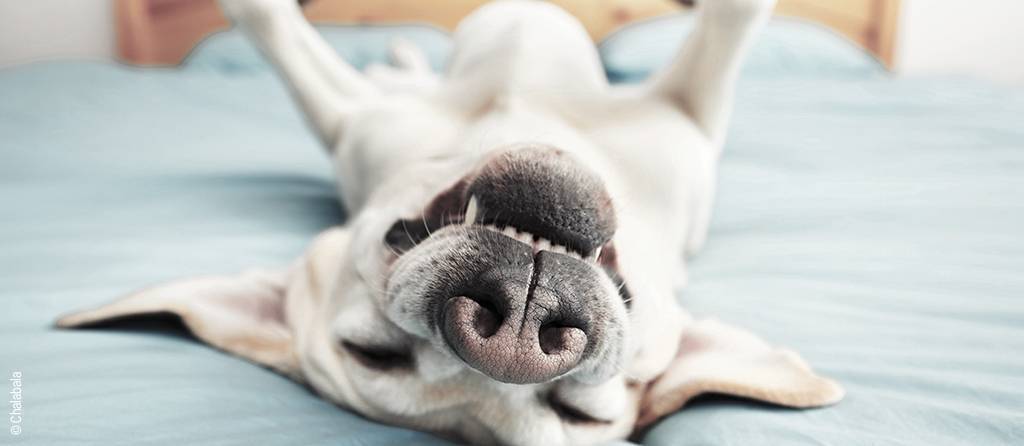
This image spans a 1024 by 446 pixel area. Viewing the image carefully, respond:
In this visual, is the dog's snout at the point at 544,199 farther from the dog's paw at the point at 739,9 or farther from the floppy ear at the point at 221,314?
the dog's paw at the point at 739,9

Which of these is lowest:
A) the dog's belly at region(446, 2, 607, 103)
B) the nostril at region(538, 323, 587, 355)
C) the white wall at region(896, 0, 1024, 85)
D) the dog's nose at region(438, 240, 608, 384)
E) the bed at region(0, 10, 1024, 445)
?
the white wall at region(896, 0, 1024, 85)

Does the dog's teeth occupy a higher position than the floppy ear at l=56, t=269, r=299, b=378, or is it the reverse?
the dog's teeth

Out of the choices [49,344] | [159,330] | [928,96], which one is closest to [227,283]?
[159,330]

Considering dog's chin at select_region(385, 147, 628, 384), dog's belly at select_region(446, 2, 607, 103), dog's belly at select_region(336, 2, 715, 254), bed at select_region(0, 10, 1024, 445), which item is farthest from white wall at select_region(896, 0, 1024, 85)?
dog's chin at select_region(385, 147, 628, 384)

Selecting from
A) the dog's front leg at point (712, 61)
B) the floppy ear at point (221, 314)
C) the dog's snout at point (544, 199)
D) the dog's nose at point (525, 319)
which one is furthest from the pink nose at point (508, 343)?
the dog's front leg at point (712, 61)

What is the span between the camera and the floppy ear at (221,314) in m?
1.09

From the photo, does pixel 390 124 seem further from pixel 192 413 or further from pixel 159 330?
pixel 192 413

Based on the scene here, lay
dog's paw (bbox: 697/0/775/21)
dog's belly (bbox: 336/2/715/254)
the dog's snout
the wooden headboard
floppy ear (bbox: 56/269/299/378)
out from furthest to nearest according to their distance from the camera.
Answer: the wooden headboard → dog's paw (bbox: 697/0/775/21) → dog's belly (bbox: 336/2/715/254) → floppy ear (bbox: 56/269/299/378) → the dog's snout

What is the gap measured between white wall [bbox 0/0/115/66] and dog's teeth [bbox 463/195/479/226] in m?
4.17

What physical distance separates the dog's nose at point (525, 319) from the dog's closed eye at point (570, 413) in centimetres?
14

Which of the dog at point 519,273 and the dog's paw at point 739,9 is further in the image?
the dog's paw at point 739,9

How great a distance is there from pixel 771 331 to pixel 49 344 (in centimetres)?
94

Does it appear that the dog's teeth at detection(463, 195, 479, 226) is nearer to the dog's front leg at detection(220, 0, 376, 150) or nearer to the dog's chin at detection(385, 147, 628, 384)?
the dog's chin at detection(385, 147, 628, 384)

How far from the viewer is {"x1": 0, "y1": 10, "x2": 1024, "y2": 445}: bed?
892 mm
